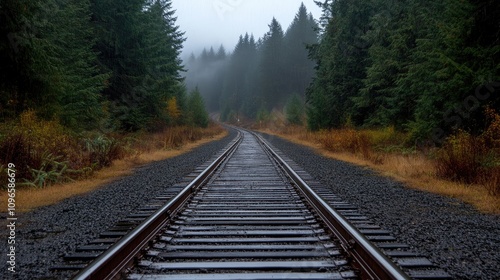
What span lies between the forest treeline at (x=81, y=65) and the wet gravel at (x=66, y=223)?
20.9 feet

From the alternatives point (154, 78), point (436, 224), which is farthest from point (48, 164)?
point (154, 78)

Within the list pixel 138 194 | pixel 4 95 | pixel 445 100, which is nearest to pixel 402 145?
pixel 445 100

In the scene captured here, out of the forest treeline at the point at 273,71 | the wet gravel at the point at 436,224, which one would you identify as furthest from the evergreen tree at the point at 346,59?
the forest treeline at the point at 273,71

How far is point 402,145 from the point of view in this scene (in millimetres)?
16125

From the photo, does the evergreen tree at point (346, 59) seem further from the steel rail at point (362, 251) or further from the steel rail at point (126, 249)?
the steel rail at point (126, 249)

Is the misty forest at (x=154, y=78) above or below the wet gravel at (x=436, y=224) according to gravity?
above

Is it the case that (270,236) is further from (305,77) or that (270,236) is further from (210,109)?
(210,109)

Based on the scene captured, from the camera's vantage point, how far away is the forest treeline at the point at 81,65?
12219mm

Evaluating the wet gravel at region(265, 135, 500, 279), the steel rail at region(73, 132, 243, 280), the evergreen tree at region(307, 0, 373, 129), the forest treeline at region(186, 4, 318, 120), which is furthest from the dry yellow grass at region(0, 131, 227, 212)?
the forest treeline at region(186, 4, 318, 120)

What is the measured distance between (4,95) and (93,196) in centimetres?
729

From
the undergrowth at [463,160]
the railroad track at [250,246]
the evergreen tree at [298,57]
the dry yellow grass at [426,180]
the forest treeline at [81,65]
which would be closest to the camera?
the railroad track at [250,246]

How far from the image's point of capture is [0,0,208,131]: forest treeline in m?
12.2

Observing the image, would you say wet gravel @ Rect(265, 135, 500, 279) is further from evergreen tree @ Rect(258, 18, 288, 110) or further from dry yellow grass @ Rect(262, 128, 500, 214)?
evergreen tree @ Rect(258, 18, 288, 110)

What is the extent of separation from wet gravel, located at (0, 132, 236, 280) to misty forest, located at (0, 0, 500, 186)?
2201 millimetres
